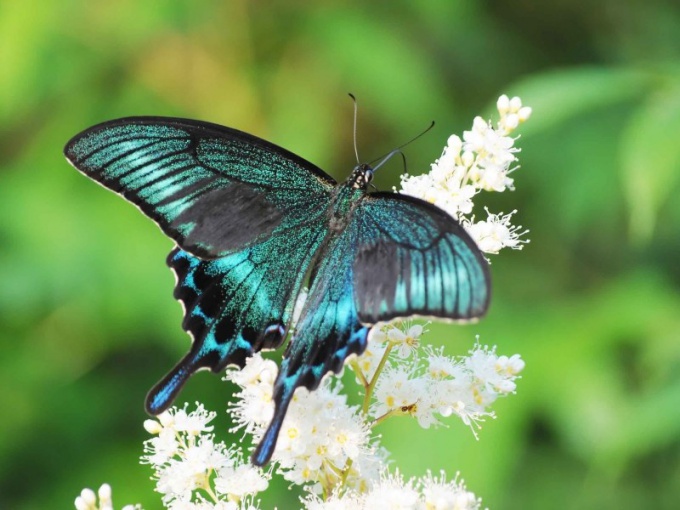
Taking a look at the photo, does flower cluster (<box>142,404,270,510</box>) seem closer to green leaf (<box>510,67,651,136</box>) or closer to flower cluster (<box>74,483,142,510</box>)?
flower cluster (<box>74,483,142,510</box>)

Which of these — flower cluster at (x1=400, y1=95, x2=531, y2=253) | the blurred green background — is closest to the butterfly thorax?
flower cluster at (x1=400, y1=95, x2=531, y2=253)

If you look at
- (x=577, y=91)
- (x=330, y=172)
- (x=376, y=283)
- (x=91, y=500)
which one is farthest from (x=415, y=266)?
(x=330, y=172)

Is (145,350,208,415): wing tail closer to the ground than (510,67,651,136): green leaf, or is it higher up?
closer to the ground

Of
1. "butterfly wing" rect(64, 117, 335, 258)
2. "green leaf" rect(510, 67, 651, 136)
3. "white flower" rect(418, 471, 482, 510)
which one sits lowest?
"white flower" rect(418, 471, 482, 510)

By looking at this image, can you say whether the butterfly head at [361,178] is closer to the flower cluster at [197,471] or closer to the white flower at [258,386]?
the white flower at [258,386]

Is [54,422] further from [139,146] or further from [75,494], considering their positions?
[139,146]

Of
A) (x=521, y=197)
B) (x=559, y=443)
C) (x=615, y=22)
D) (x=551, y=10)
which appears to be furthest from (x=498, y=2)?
(x=559, y=443)

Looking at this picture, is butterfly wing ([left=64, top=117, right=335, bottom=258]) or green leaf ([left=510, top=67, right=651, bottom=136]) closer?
butterfly wing ([left=64, top=117, right=335, bottom=258])

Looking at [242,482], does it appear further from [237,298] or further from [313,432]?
[237,298]
